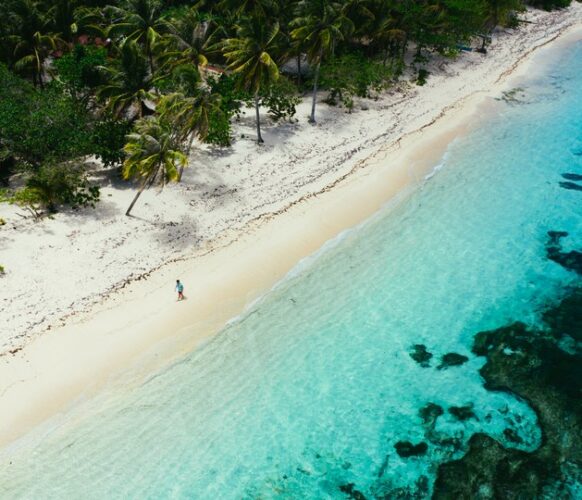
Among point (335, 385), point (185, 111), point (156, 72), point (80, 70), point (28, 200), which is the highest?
point (156, 72)

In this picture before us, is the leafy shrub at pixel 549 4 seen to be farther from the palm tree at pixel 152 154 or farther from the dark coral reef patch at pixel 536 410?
the palm tree at pixel 152 154

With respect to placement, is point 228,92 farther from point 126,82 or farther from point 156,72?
point 126,82

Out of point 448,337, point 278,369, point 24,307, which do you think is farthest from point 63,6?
point 448,337

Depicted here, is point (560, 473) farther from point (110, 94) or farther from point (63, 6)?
point (63, 6)

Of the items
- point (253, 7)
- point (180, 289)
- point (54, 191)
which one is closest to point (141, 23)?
point (253, 7)

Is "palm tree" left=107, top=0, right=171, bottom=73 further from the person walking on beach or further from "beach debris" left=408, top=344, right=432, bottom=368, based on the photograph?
"beach debris" left=408, top=344, right=432, bottom=368

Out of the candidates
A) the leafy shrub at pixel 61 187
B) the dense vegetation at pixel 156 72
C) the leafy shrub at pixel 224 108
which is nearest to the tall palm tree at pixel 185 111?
the dense vegetation at pixel 156 72
